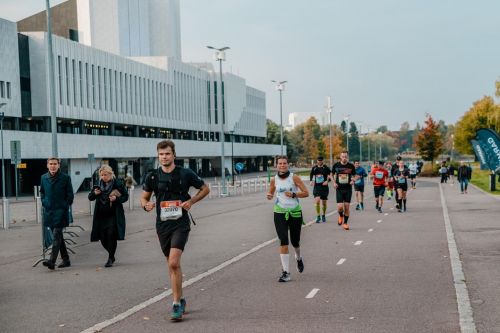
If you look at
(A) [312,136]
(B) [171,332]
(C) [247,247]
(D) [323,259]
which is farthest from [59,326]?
(A) [312,136]

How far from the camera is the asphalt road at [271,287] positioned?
6.41m

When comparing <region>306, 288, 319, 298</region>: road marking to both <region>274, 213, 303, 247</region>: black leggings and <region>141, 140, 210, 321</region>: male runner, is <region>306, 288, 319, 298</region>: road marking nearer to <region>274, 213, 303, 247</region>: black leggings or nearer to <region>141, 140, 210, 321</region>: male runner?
<region>274, 213, 303, 247</region>: black leggings

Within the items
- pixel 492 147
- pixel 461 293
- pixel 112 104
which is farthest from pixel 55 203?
pixel 112 104

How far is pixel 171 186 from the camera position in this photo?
6.90 metres

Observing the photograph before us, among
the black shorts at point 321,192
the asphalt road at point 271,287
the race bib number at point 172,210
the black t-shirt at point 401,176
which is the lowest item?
the asphalt road at point 271,287

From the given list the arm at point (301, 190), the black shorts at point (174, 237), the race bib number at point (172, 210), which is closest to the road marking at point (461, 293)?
the arm at point (301, 190)

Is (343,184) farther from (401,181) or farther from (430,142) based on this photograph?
(430,142)

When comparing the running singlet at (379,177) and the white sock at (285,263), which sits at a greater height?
the running singlet at (379,177)

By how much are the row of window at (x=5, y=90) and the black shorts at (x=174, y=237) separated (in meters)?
43.3

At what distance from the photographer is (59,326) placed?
6.46 metres

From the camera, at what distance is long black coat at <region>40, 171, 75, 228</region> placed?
10234 millimetres

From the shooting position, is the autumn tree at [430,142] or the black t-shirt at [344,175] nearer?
the black t-shirt at [344,175]

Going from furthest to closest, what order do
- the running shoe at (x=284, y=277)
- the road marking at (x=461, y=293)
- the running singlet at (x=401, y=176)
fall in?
1. the running singlet at (x=401, y=176)
2. the running shoe at (x=284, y=277)
3. the road marking at (x=461, y=293)

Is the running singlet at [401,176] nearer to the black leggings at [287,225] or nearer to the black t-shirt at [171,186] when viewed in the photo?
the black leggings at [287,225]
